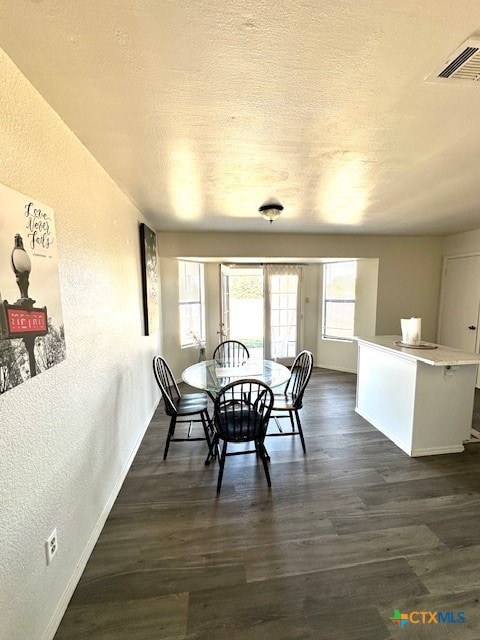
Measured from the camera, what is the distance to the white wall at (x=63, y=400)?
3.28 feet

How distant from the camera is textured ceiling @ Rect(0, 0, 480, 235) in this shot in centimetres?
84

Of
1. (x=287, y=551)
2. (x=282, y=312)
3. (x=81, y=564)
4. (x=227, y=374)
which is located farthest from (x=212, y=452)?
(x=282, y=312)

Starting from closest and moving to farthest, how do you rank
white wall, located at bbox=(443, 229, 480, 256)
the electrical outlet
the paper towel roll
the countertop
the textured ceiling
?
1. the textured ceiling
2. the electrical outlet
3. the countertop
4. the paper towel roll
5. white wall, located at bbox=(443, 229, 480, 256)

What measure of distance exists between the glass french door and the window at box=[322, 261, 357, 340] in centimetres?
56

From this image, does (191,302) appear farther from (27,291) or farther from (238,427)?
(27,291)

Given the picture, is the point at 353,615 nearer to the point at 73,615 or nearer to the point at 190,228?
the point at 73,615

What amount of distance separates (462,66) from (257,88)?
756 millimetres

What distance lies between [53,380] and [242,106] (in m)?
1.49

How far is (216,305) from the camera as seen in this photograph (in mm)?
5051

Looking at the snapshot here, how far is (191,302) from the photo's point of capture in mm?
4715

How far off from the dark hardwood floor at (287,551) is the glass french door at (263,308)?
112 inches

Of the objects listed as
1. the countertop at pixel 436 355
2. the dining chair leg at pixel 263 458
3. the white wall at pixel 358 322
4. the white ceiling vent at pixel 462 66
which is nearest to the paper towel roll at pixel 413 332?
the countertop at pixel 436 355

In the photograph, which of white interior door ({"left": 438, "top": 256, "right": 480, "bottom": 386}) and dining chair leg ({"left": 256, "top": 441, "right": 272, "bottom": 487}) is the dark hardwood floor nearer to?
dining chair leg ({"left": 256, "top": 441, "right": 272, "bottom": 487})

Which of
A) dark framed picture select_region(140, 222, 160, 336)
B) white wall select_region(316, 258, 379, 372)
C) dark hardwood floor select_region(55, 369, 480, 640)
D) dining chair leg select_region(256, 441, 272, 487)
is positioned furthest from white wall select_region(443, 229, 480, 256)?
dark framed picture select_region(140, 222, 160, 336)
